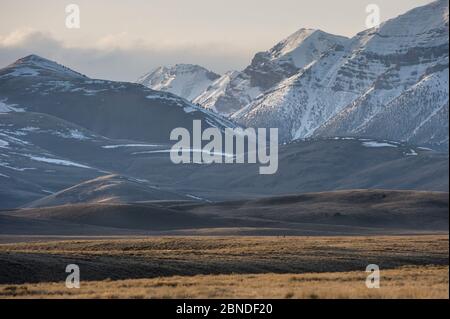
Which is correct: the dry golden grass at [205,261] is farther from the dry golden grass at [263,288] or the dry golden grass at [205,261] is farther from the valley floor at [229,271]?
the dry golden grass at [263,288]

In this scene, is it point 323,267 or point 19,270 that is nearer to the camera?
point 19,270

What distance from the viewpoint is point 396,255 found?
3356 inches

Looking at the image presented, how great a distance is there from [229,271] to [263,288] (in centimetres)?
2188

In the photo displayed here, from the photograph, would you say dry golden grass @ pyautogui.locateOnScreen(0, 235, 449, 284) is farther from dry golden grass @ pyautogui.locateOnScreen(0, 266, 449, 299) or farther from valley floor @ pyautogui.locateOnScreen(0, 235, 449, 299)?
dry golden grass @ pyautogui.locateOnScreen(0, 266, 449, 299)

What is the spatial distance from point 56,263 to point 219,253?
20406 millimetres

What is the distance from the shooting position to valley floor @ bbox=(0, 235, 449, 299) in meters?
44.1

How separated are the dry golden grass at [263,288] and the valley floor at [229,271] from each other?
0.13ft

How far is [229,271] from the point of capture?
68125 millimetres

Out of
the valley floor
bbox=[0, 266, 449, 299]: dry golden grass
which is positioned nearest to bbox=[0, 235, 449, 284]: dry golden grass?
the valley floor
